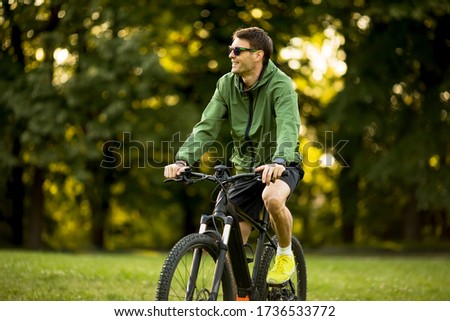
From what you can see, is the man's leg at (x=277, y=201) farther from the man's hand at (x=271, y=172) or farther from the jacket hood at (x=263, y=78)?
the jacket hood at (x=263, y=78)

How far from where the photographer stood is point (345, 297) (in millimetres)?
7805

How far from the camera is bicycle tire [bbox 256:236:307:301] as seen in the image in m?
5.27

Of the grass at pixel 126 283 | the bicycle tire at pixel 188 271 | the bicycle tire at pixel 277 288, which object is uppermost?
the bicycle tire at pixel 188 271

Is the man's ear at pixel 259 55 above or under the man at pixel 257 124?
above

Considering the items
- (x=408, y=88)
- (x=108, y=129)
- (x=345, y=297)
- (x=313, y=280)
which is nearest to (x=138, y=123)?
(x=108, y=129)

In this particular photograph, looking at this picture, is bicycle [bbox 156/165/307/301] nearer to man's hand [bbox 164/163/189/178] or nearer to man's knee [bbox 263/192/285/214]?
man's hand [bbox 164/163/189/178]

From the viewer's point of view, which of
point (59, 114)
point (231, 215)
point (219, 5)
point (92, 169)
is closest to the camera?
point (231, 215)

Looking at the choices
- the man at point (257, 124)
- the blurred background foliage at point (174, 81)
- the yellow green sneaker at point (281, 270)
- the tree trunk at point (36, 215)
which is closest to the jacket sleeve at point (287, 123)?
the man at point (257, 124)

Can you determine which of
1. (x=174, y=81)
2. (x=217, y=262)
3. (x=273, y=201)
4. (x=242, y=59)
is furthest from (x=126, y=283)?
(x=174, y=81)

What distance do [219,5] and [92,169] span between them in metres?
5.41

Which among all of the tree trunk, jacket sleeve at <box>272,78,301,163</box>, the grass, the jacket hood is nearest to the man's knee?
jacket sleeve at <box>272,78,301,163</box>

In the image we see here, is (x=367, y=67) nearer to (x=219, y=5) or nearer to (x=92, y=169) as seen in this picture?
(x=219, y=5)

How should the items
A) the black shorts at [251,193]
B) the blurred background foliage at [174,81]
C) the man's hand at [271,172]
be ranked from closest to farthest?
the man's hand at [271,172] < the black shorts at [251,193] < the blurred background foliage at [174,81]

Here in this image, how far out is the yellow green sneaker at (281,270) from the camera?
5.14 m
